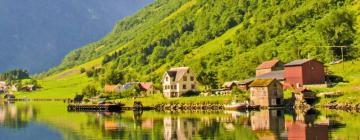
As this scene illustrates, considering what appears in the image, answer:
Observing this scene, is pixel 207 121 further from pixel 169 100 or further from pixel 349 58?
pixel 349 58

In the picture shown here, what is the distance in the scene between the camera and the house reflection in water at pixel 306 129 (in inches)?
3175

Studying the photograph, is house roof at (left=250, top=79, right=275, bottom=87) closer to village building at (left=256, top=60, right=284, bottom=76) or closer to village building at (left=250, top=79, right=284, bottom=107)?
village building at (left=250, top=79, right=284, bottom=107)

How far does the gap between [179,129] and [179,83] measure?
8898cm

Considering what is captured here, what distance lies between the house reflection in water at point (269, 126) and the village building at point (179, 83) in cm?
6982

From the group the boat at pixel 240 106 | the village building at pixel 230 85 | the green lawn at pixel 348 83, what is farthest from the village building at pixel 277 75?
the boat at pixel 240 106

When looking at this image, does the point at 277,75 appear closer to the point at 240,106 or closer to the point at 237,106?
the point at 240,106

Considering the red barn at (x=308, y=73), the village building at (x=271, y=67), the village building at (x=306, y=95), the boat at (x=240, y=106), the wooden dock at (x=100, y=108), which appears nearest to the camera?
the village building at (x=306, y=95)

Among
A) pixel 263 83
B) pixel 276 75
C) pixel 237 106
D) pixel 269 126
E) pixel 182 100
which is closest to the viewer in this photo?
pixel 269 126

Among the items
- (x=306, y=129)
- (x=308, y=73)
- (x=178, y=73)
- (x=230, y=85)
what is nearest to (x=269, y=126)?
(x=306, y=129)

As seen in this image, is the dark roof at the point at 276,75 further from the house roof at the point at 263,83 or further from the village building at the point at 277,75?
the house roof at the point at 263,83

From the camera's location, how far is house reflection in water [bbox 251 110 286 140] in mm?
84969

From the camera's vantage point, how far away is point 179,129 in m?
101

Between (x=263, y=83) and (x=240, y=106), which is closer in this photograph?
(x=263, y=83)

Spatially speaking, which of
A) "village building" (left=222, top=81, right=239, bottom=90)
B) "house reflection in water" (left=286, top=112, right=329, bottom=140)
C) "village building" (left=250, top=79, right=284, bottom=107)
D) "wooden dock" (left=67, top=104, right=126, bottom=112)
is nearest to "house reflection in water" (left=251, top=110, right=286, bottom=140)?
"house reflection in water" (left=286, top=112, right=329, bottom=140)
